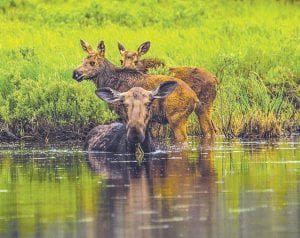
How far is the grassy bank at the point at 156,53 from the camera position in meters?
22.0

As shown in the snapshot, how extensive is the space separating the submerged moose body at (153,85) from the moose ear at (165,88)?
31.2 inches

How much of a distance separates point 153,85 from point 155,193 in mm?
6904

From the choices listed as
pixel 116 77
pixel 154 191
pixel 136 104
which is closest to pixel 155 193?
pixel 154 191

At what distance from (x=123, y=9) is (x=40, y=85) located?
14.7 metres

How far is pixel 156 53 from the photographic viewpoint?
28.5 metres

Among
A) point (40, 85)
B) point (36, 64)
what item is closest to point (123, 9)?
point (36, 64)

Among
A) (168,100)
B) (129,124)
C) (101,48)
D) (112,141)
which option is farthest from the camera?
(101,48)

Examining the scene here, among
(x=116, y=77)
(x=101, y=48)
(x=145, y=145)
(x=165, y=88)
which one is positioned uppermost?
(x=101, y=48)

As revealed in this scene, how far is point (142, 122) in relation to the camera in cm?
1805

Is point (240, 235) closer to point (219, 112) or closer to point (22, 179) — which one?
point (22, 179)

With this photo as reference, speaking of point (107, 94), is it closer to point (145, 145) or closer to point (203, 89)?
point (145, 145)

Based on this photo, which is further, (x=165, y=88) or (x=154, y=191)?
(x=165, y=88)

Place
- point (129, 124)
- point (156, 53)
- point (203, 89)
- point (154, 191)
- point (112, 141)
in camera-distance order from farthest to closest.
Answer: point (156, 53)
point (203, 89)
point (112, 141)
point (129, 124)
point (154, 191)

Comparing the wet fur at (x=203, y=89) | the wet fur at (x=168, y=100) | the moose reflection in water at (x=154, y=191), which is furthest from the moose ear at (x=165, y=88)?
the wet fur at (x=203, y=89)
